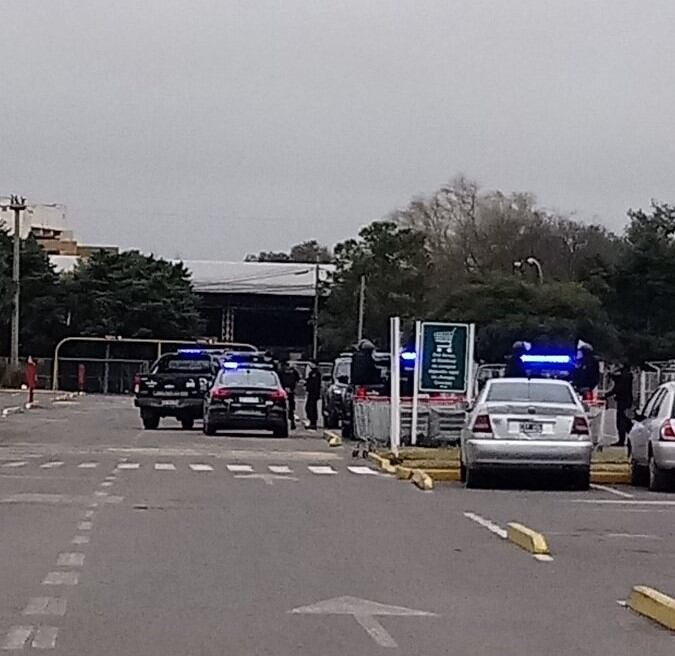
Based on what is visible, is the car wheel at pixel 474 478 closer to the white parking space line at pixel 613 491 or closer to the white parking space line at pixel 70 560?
the white parking space line at pixel 613 491

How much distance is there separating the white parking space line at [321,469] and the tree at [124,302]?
2605 inches

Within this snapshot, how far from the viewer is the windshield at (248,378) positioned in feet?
125

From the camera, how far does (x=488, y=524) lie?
59.7ft

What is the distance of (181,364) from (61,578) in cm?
3054

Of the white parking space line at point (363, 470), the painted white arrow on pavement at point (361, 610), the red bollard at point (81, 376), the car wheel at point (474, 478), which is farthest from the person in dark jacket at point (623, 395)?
the red bollard at point (81, 376)

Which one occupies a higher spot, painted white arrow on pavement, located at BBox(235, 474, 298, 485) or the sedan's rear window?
the sedan's rear window

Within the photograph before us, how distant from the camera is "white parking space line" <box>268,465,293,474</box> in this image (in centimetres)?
2667

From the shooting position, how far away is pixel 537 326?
66.7 m

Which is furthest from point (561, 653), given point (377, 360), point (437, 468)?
point (377, 360)

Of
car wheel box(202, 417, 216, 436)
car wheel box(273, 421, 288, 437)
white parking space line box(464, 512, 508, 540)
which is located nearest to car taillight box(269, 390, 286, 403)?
car wheel box(273, 421, 288, 437)

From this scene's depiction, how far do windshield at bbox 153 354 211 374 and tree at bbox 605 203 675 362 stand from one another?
27207 mm

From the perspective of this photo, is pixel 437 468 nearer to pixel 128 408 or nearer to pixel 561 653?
pixel 561 653

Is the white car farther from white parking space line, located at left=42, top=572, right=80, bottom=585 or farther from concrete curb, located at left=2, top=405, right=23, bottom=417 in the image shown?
concrete curb, located at left=2, top=405, right=23, bottom=417

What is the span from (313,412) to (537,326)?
870 inches
